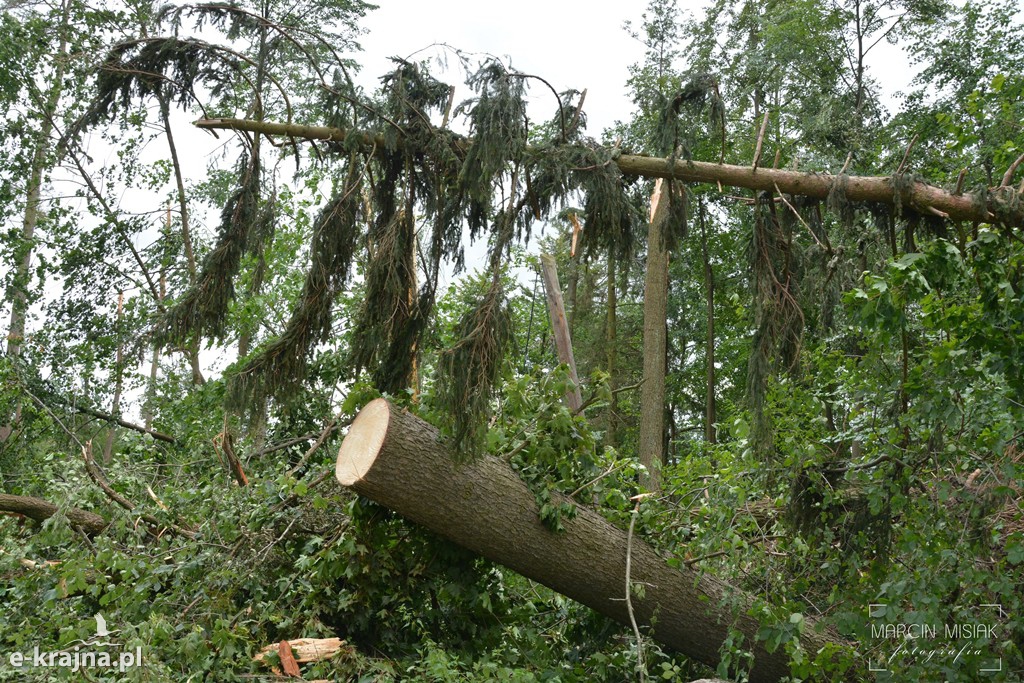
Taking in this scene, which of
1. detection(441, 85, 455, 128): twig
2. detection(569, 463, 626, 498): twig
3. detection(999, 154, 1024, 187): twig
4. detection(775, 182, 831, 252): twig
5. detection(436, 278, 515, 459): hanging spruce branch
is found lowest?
detection(569, 463, 626, 498): twig

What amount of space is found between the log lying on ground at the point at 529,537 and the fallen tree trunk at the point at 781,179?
2.02 metres

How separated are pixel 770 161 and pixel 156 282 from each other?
9.81m

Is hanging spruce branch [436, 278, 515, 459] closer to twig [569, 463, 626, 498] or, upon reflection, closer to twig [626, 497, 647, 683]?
twig [569, 463, 626, 498]

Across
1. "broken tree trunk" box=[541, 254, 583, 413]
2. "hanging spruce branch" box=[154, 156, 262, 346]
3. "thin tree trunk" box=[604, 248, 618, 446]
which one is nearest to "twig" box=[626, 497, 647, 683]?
"hanging spruce branch" box=[154, 156, 262, 346]

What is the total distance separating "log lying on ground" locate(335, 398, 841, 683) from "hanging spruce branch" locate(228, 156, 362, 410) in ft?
2.64

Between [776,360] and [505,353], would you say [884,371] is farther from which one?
[505,353]

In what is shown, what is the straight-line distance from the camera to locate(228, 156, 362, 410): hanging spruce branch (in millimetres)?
5656

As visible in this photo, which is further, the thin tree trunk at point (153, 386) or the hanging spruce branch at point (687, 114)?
the thin tree trunk at point (153, 386)

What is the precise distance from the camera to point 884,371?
4746 mm

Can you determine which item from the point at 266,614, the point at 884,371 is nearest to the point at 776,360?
the point at 884,371

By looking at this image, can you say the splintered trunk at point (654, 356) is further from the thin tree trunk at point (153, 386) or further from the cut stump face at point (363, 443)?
the cut stump face at point (363, 443)

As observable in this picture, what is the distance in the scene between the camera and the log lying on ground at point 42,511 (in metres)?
6.29

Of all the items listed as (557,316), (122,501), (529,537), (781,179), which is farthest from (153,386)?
(781,179)

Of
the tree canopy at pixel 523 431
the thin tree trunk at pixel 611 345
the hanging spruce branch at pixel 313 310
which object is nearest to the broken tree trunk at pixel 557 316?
the tree canopy at pixel 523 431
